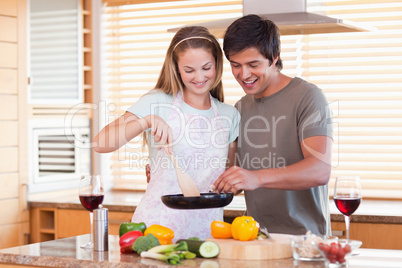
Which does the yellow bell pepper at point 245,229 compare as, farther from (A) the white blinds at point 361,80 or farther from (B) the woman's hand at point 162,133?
(A) the white blinds at point 361,80

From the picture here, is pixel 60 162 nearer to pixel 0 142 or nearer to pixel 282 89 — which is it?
pixel 0 142

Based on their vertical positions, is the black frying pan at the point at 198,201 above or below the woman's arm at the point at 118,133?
below

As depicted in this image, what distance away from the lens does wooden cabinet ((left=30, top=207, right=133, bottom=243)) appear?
3.39 meters

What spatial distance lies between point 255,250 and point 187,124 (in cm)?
71

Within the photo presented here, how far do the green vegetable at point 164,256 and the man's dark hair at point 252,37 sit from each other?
0.84 metres

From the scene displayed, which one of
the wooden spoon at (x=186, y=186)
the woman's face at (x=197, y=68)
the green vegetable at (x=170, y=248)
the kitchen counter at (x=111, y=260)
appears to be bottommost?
the kitchen counter at (x=111, y=260)

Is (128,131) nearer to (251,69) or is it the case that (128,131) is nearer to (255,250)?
(251,69)

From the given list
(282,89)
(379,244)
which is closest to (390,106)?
(379,244)

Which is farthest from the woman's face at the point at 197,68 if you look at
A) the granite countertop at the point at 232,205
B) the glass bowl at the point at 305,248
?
the granite countertop at the point at 232,205

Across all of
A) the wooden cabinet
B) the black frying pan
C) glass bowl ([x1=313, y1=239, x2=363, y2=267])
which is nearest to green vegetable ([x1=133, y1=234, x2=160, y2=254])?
the black frying pan

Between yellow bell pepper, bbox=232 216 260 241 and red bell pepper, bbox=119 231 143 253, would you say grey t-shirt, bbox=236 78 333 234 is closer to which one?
yellow bell pepper, bbox=232 216 260 241

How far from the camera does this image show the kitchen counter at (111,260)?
5.28ft

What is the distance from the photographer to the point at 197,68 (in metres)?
2.13

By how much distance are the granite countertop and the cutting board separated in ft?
4.17
